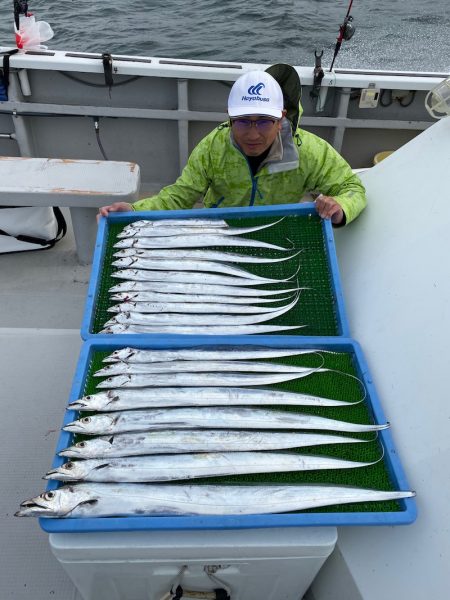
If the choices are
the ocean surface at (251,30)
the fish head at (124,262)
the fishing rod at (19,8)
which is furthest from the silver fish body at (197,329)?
the ocean surface at (251,30)

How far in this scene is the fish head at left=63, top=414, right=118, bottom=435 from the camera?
172 centimetres

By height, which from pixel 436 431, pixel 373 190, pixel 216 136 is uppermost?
pixel 216 136

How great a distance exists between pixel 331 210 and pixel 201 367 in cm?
125

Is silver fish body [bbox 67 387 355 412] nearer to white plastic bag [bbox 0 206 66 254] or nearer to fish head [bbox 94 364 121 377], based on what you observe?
fish head [bbox 94 364 121 377]

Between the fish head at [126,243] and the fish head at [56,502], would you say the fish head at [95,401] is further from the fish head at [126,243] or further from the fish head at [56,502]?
the fish head at [126,243]

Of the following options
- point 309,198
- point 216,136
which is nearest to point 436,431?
point 216,136

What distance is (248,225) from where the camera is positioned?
2.72 m

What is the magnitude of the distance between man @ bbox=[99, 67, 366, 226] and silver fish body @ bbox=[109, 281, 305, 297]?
60cm

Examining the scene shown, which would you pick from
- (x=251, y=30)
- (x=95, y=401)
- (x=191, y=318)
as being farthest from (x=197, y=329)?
(x=251, y=30)

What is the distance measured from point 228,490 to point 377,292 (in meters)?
1.32

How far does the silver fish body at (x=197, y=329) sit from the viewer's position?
2.19 m

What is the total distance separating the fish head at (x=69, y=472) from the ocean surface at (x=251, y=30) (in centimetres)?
980

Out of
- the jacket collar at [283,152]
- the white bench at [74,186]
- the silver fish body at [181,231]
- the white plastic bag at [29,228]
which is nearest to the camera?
the silver fish body at [181,231]

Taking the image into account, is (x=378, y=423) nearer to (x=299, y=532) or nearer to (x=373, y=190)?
(x=299, y=532)
